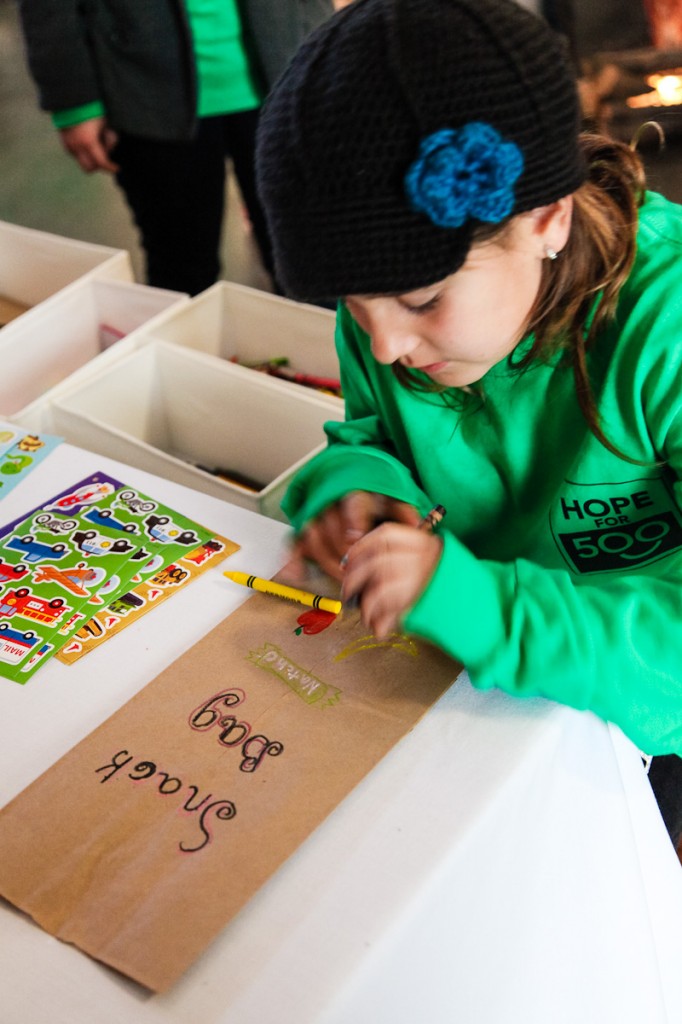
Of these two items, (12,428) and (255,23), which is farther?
(255,23)

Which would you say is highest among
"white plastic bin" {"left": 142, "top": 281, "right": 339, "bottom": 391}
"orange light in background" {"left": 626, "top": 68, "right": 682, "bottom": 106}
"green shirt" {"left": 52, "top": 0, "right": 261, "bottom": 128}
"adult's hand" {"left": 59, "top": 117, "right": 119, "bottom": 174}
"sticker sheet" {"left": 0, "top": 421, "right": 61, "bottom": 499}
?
"green shirt" {"left": 52, "top": 0, "right": 261, "bottom": 128}

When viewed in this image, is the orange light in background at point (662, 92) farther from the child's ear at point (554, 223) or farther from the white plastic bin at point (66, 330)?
the child's ear at point (554, 223)

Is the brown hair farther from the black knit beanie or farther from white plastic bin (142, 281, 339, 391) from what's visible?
white plastic bin (142, 281, 339, 391)

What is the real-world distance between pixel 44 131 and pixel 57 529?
3463mm

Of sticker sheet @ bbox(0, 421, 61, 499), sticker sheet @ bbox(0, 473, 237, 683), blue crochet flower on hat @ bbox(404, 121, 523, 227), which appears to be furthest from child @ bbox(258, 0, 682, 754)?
sticker sheet @ bbox(0, 421, 61, 499)

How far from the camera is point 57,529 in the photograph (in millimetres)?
818

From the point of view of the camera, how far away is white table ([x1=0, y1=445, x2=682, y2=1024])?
1.61ft

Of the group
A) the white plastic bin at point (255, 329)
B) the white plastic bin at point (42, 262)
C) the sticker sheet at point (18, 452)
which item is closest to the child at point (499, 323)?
the sticker sheet at point (18, 452)

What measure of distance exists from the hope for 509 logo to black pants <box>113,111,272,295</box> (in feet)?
3.38

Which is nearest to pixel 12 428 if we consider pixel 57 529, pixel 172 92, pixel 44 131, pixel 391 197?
pixel 57 529

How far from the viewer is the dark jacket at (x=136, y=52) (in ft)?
4.52

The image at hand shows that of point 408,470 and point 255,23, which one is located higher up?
point 255,23

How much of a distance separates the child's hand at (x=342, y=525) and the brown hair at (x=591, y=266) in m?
0.16

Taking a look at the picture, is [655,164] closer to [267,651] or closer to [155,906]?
[267,651]
